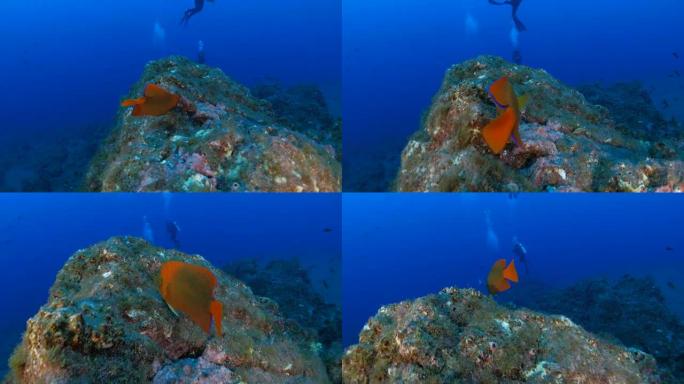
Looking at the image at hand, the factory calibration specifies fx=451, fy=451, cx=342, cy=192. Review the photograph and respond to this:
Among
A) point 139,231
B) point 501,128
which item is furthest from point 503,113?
point 139,231

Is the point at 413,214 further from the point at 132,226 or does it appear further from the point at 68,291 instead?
the point at 68,291

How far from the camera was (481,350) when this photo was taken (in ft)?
9.45

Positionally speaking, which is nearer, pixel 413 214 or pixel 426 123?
pixel 426 123

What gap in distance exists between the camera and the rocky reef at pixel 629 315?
5.51 meters

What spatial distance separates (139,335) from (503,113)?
2.67 metres

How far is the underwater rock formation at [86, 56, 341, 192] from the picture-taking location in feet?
12.5

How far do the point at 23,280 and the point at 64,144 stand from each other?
2000 centimetres

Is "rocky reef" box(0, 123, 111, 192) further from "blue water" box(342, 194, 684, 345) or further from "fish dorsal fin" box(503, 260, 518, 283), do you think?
"blue water" box(342, 194, 684, 345)

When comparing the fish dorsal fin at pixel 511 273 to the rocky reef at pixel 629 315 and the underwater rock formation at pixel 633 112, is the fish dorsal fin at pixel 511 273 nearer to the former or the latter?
the rocky reef at pixel 629 315

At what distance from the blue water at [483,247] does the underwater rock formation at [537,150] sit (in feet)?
51.3

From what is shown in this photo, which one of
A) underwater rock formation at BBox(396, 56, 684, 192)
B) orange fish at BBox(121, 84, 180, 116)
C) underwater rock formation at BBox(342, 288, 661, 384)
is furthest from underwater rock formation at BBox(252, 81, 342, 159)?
underwater rock formation at BBox(342, 288, 661, 384)

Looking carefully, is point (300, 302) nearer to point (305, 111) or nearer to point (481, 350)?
point (305, 111)

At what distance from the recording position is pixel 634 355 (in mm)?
3201

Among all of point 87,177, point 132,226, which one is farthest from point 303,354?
point 132,226
